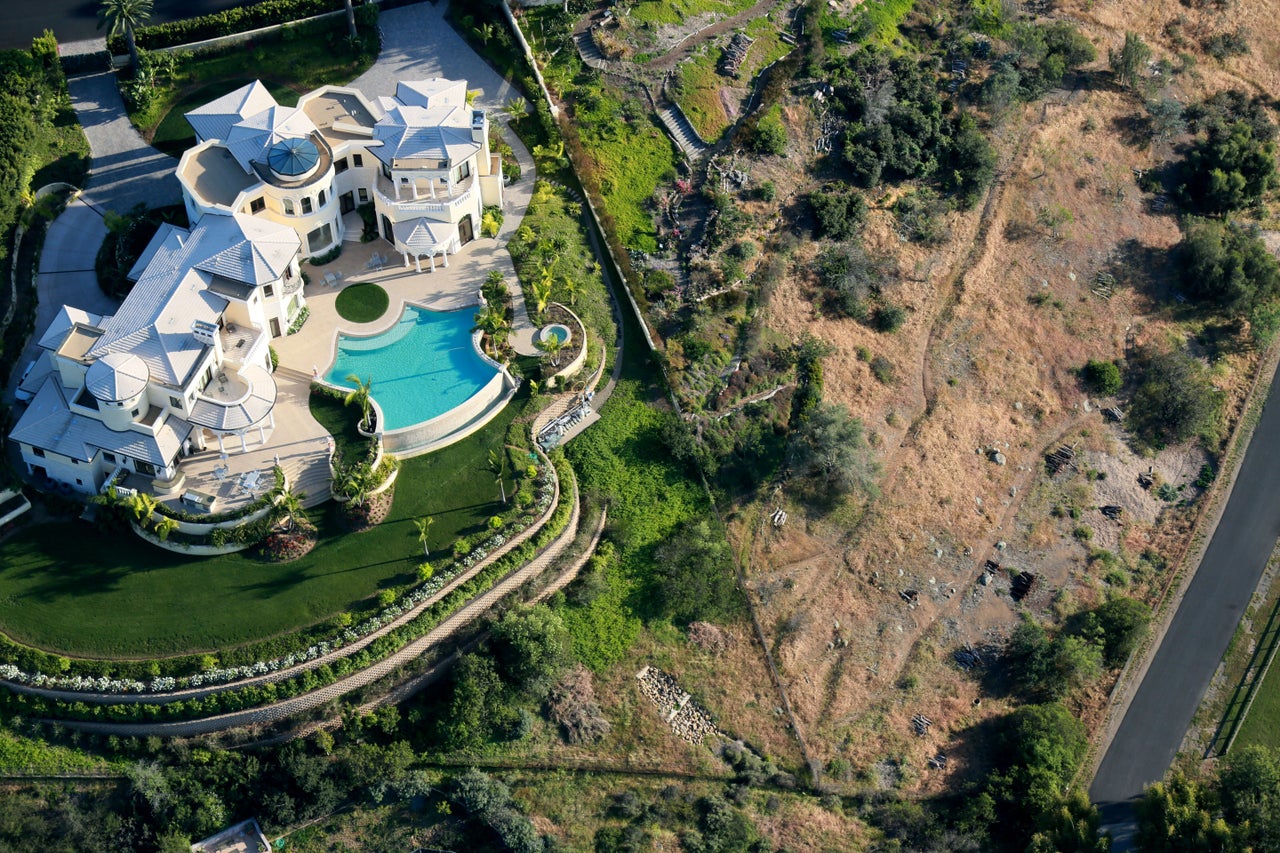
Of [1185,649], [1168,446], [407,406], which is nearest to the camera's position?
[407,406]

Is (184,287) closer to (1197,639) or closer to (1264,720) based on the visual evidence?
→ (1197,639)

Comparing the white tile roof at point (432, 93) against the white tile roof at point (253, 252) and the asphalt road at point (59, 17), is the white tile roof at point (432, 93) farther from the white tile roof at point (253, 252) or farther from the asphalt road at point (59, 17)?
the asphalt road at point (59, 17)

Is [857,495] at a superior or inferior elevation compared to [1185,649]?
superior

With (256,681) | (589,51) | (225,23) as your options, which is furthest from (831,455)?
(225,23)

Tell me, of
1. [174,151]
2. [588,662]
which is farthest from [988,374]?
[174,151]

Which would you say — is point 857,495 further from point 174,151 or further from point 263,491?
point 174,151
